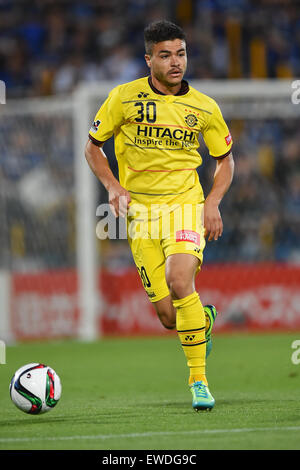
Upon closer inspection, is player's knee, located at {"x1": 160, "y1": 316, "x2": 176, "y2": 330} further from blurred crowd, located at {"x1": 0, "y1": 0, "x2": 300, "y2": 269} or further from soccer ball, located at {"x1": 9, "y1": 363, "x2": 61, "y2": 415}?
blurred crowd, located at {"x1": 0, "y1": 0, "x2": 300, "y2": 269}

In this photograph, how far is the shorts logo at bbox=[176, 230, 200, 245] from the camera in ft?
19.9

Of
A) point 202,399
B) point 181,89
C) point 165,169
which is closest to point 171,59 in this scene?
point 181,89

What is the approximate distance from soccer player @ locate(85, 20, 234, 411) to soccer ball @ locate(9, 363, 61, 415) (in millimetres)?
922

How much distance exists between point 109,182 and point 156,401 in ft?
5.25

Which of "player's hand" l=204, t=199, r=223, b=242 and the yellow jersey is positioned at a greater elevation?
the yellow jersey

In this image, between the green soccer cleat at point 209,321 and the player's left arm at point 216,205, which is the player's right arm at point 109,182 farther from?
the green soccer cleat at point 209,321

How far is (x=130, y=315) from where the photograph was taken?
516 inches

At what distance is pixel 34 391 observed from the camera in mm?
5609

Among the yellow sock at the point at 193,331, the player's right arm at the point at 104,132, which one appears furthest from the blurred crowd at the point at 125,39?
the yellow sock at the point at 193,331

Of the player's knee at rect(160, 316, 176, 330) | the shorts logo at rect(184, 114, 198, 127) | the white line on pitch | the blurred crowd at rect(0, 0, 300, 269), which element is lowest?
the white line on pitch

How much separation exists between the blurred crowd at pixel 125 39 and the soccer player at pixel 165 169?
32.5 feet

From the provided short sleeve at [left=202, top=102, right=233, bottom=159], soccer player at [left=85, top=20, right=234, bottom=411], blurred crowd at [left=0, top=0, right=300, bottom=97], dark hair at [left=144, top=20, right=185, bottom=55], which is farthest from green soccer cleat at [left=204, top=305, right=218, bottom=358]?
blurred crowd at [left=0, top=0, right=300, bottom=97]
